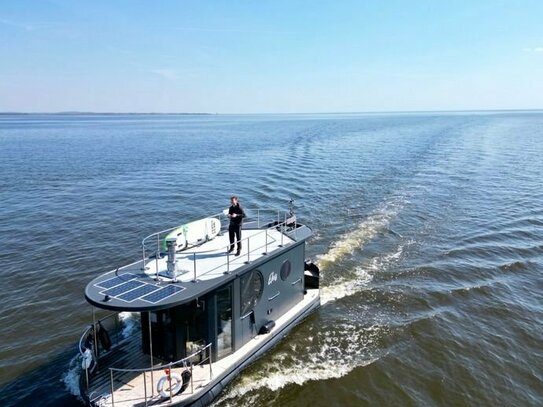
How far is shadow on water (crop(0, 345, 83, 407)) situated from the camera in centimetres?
1207

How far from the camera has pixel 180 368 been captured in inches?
460

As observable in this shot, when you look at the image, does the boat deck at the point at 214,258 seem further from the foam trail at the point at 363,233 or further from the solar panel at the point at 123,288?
the foam trail at the point at 363,233

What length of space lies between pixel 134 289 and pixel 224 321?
8.66 ft

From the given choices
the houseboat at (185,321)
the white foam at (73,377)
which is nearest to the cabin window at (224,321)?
the houseboat at (185,321)

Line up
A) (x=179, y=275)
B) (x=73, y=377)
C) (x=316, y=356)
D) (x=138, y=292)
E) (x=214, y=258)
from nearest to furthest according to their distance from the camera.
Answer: (x=138, y=292)
(x=179, y=275)
(x=73, y=377)
(x=214, y=258)
(x=316, y=356)

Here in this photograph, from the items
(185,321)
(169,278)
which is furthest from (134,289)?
(185,321)

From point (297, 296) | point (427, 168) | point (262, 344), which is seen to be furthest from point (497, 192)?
point (262, 344)

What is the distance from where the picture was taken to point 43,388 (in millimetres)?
12641

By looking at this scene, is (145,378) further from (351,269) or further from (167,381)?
(351,269)

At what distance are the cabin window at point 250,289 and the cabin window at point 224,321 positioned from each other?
59cm

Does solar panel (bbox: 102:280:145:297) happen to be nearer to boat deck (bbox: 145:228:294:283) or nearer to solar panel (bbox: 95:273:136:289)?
solar panel (bbox: 95:273:136:289)

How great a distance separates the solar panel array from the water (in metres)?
3.44

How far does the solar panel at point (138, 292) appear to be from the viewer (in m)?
10.6

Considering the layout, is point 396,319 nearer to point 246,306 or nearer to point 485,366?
point 485,366
